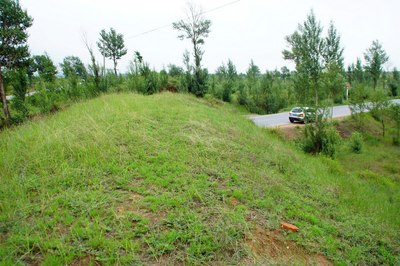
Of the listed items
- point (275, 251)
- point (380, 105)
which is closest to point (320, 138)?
point (275, 251)

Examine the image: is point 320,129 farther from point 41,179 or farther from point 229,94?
point 229,94

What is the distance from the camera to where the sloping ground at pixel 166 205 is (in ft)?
9.14

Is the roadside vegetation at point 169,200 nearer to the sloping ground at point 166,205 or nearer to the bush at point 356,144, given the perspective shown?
the sloping ground at point 166,205

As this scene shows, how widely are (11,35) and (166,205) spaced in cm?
1492

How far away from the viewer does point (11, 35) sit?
12.5 metres

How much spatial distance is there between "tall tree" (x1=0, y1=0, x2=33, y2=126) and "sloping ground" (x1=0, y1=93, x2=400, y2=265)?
10.1 meters

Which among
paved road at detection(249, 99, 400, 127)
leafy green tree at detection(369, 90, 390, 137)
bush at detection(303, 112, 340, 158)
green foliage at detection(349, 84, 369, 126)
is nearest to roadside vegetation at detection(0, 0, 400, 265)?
bush at detection(303, 112, 340, 158)

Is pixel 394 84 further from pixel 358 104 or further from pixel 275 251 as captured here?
pixel 275 251

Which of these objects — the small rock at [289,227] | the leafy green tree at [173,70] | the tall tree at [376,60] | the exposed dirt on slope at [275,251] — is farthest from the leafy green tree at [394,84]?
the exposed dirt on slope at [275,251]

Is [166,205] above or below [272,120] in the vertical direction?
above

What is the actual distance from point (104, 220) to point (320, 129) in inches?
403

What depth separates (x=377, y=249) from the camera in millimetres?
3662

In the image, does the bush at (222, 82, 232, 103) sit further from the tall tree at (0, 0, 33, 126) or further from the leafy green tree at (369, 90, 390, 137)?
the tall tree at (0, 0, 33, 126)

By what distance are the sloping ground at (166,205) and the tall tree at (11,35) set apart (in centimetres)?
1011
